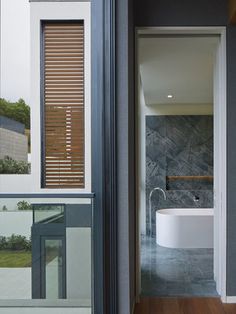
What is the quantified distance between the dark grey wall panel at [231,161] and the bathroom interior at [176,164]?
0.24 metres

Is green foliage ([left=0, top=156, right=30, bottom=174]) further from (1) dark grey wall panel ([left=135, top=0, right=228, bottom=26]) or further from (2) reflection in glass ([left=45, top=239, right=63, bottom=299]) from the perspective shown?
(1) dark grey wall panel ([left=135, top=0, right=228, bottom=26])

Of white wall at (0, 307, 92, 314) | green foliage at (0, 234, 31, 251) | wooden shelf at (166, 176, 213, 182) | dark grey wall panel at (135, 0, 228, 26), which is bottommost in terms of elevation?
white wall at (0, 307, 92, 314)

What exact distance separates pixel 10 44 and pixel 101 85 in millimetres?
521

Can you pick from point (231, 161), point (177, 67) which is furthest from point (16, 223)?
point (177, 67)

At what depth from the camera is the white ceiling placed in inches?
135

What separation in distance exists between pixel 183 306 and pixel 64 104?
1.98m

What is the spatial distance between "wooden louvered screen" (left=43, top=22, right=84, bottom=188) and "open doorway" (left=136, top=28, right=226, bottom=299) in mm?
529

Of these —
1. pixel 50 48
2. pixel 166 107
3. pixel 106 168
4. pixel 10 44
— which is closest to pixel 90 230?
pixel 106 168

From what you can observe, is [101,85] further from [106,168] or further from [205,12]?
[205,12]

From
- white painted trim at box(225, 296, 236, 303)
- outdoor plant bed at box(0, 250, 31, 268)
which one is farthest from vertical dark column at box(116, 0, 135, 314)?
white painted trim at box(225, 296, 236, 303)

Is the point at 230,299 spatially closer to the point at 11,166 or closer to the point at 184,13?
the point at 11,166

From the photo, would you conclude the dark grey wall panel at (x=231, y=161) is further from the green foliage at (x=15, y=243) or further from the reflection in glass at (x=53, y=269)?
the green foliage at (x=15, y=243)

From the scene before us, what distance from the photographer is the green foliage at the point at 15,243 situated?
5.50 ft

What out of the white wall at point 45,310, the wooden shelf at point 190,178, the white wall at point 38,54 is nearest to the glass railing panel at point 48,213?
the white wall at point 45,310
